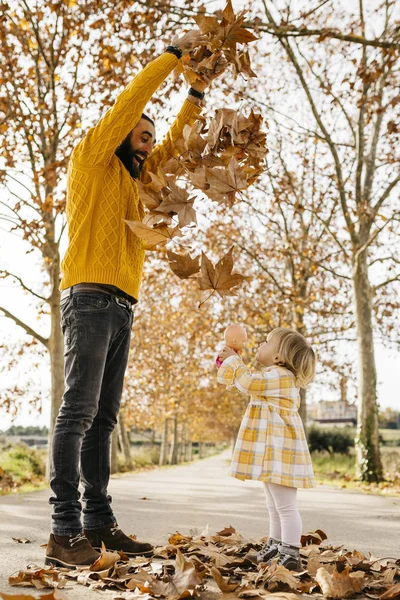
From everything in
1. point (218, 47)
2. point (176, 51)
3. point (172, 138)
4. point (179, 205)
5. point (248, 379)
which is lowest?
point (248, 379)

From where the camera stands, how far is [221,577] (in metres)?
2.33

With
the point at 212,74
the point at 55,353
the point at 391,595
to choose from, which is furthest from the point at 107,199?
the point at 55,353

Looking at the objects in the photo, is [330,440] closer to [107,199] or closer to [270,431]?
[270,431]

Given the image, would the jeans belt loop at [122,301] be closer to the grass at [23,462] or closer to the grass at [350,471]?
the grass at [350,471]

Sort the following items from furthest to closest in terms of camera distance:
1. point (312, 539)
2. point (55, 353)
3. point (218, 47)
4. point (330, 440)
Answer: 1. point (330, 440)
2. point (55, 353)
3. point (312, 539)
4. point (218, 47)

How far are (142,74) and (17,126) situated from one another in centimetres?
885

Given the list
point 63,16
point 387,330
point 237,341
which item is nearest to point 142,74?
point 237,341

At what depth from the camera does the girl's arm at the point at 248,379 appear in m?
3.12

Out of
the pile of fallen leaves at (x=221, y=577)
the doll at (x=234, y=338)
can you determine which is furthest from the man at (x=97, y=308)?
the doll at (x=234, y=338)

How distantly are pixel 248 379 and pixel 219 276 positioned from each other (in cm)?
72

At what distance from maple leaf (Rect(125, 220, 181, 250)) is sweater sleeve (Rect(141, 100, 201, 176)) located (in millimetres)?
880

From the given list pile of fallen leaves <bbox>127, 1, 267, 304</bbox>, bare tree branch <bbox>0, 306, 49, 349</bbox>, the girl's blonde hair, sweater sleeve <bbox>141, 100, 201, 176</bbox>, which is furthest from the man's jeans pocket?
bare tree branch <bbox>0, 306, 49, 349</bbox>

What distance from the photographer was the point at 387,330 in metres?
18.6

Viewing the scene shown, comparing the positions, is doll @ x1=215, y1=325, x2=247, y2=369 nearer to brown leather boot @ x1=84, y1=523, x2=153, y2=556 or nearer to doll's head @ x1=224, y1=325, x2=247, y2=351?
doll's head @ x1=224, y1=325, x2=247, y2=351
